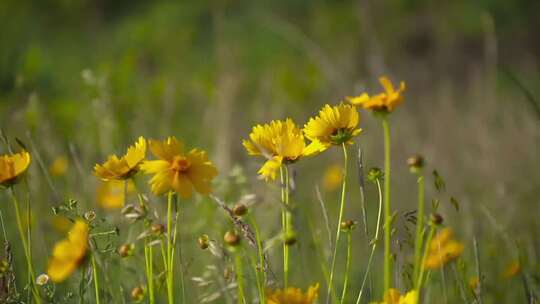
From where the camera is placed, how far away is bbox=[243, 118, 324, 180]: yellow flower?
0.84 m

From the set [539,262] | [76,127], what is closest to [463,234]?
[539,262]

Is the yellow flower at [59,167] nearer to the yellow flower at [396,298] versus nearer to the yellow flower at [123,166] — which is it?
the yellow flower at [123,166]

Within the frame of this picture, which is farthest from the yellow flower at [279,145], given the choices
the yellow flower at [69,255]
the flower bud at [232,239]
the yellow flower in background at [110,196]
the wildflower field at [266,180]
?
the yellow flower in background at [110,196]

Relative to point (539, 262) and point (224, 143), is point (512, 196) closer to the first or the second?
point (539, 262)

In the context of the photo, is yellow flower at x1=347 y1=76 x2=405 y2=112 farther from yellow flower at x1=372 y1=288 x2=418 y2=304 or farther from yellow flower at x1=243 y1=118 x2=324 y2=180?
yellow flower at x1=372 y1=288 x2=418 y2=304

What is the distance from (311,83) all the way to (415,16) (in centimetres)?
635

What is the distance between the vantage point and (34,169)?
1.90 m

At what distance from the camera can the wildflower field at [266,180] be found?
0.82 m

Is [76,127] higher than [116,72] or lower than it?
lower

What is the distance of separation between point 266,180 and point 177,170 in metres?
0.13

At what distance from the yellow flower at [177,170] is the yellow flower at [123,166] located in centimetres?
2

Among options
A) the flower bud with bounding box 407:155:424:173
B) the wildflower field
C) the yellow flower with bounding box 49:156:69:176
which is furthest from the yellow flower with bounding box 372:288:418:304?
the yellow flower with bounding box 49:156:69:176

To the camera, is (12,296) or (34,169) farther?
(34,169)

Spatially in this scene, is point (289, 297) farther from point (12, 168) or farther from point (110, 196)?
point (110, 196)
